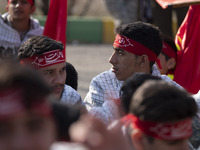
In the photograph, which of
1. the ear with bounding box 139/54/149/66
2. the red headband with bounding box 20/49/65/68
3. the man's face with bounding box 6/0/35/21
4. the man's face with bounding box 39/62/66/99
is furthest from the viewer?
the man's face with bounding box 6/0/35/21

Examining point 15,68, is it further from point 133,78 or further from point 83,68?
point 83,68

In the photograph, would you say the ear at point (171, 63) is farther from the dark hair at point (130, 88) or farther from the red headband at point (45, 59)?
the dark hair at point (130, 88)

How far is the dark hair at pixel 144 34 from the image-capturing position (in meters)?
3.96

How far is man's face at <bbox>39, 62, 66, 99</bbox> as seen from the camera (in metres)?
3.59

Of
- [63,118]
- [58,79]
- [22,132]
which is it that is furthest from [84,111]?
[58,79]

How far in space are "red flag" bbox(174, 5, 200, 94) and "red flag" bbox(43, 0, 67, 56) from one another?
1.22m

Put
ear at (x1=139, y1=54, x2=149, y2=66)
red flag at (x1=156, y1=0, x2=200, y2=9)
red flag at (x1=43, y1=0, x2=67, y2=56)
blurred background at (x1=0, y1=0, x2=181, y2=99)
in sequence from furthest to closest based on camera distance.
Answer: blurred background at (x1=0, y1=0, x2=181, y2=99) → red flag at (x1=43, y1=0, x2=67, y2=56) → red flag at (x1=156, y1=0, x2=200, y2=9) → ear at (x1=139, y1=54, x2=149, y2=66)

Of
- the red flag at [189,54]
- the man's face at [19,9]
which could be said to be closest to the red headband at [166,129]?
the red flag at [189,54]

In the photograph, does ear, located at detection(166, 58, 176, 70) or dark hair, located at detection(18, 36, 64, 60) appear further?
ear, located at detection(166, 58, 176, 70)

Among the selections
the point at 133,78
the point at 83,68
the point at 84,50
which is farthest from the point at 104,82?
the point at 84,50

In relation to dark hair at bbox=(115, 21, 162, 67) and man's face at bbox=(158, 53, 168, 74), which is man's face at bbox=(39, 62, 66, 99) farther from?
man's face at bbox=(158, 53, 168, 74)

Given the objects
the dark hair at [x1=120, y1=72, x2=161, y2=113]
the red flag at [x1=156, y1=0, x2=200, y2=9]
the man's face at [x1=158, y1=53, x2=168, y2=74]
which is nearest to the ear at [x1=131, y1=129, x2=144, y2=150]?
the dark hair at [x1=120, y1=72, x2=161, y2=113]

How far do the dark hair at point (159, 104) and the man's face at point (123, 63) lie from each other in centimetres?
176

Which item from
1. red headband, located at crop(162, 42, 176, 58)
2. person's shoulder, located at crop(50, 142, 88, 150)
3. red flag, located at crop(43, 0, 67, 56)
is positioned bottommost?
red headband, located at crop(162, 42, 176, 58)
